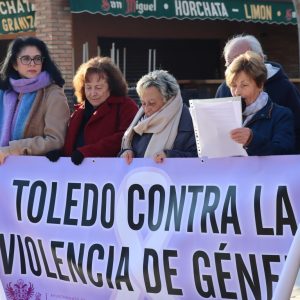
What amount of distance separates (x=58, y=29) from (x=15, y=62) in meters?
9.69

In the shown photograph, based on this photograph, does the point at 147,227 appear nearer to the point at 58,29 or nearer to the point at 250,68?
the point at 250,68

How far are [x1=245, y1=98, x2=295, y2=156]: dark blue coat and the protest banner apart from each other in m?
0.08

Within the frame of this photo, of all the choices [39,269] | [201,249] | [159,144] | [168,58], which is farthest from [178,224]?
[168,58]

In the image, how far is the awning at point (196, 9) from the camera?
48.1 ft

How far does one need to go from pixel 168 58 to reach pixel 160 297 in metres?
14.7

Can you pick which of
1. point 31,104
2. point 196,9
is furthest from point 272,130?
point 196,9

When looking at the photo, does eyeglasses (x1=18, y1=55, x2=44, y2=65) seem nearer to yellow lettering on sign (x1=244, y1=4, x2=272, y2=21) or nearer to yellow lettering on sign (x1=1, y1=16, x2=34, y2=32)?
yellow lettering on sign (x1=1, y1=16, x2=34, y2=32)

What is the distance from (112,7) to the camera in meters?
14.8

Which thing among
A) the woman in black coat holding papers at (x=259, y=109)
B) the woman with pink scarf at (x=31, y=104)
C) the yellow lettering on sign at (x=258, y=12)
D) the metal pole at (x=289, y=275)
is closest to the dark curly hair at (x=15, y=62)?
the woman with pink scarf at (x=31, y=104)

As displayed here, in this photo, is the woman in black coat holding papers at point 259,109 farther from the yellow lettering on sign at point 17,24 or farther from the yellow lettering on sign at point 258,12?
the yellow lettering on sign at point 258,12

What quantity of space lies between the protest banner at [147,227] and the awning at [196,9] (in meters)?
9.69

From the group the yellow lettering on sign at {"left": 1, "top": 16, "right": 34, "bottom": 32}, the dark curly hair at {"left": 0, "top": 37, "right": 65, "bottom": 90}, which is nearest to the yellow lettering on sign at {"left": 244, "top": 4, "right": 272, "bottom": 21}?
the yellow lettering on sign at {"left": 1, "top": 16, "right": 34, "bottom": 32}

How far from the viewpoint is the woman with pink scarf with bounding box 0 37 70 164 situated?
5.22 metres

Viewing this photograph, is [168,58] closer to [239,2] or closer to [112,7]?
[239,2]
